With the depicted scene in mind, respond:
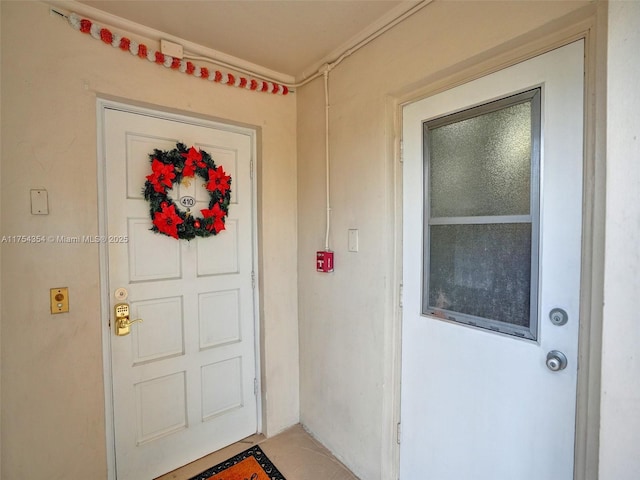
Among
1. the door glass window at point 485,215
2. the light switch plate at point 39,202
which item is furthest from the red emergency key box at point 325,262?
the light switch plate at point 39,202

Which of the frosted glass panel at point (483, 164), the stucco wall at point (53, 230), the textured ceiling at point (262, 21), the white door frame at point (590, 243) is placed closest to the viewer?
the white door frame at point (590, 243)

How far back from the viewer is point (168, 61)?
1.65 m

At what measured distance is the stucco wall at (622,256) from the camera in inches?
29.2

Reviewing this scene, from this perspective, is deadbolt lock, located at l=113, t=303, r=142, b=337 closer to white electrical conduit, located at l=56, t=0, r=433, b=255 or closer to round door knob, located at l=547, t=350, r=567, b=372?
white electrical conduit, located at l=56, t=0, r=433, b=255

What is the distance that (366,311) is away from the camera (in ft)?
5.50

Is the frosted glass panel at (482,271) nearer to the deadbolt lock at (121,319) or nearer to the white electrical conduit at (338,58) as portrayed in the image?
the white electrical conduit at (338,58)

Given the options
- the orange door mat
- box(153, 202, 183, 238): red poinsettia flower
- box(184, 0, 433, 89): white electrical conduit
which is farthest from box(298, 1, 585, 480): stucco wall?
box(153, 202, 183, 238): red poinsettia flower

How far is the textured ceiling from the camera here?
1429 mm

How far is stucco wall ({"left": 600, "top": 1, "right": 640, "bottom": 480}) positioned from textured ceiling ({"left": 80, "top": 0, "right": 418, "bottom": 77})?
0.95 meters

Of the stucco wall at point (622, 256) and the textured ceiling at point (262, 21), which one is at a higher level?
the textured ceiling at point (262, 21)

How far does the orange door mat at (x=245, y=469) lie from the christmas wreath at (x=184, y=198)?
1.44 metres

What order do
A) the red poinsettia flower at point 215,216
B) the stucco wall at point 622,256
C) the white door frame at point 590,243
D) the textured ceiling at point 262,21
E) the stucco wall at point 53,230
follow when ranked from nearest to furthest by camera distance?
the stucco wall at point 622,256 < the white door frame at point 590,243 < the stucco wall at point 53,230 < the textured ceiling at point 262,21 < the red poinsettia flower at point 215,216

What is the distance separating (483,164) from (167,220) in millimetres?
1673

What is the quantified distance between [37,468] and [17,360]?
530 mm
